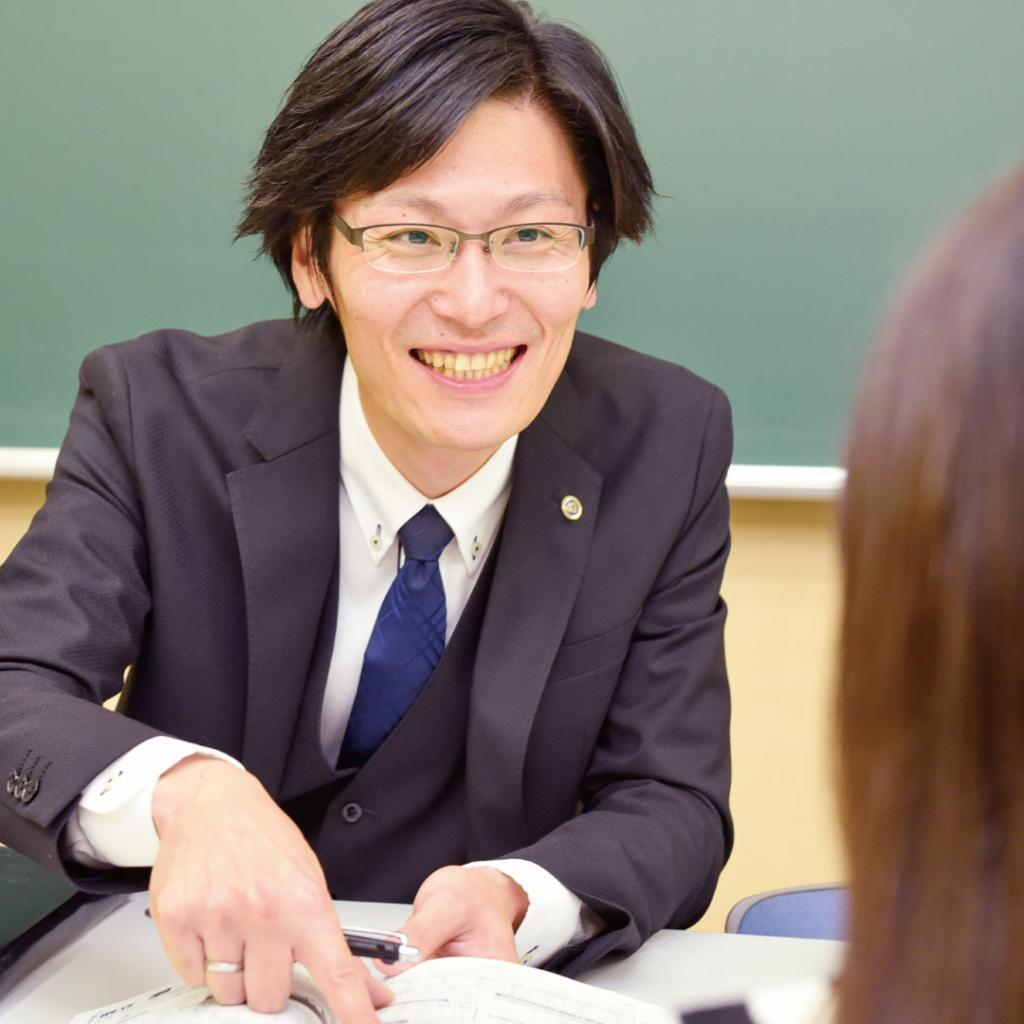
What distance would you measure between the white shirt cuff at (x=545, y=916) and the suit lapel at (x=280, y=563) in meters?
0.36

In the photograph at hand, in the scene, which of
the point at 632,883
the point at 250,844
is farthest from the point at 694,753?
the point at 250,844

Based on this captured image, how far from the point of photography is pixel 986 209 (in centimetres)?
49

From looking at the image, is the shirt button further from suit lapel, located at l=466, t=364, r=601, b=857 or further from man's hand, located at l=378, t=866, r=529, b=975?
man's hand, located at l=378, t=866, r=529, b=975

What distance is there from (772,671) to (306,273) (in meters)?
1.11

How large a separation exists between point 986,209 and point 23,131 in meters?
1.95

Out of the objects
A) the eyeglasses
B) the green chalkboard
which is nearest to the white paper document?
the eyeglasses

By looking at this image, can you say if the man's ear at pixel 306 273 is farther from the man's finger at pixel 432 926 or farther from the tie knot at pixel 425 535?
the man's finger at pixel 432 926

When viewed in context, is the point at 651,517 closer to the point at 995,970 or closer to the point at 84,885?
the point at 84,885

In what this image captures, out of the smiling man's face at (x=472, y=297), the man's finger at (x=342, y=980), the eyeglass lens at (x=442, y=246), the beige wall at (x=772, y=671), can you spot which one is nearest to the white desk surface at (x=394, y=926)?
the man's finger at (x=342, y=980)

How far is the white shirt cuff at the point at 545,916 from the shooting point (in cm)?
114

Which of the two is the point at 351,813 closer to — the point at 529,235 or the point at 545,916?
the point at 545,916

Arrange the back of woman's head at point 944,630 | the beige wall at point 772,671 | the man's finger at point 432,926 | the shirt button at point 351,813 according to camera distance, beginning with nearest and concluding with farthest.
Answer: the back of woman's head at point 944,630, the man's finger at point 432,926, the shirt button at point 351,813, the beige wall at point 772,671

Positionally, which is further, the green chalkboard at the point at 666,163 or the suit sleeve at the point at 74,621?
the green chalkboard at the point at 666,163

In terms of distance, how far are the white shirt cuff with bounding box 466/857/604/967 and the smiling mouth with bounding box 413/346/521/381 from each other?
1.69 ft
